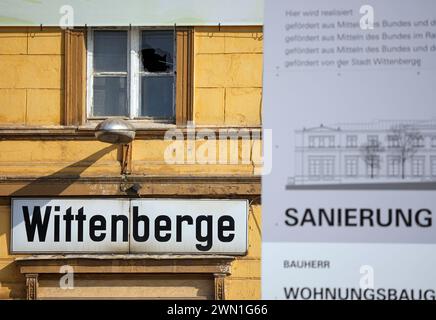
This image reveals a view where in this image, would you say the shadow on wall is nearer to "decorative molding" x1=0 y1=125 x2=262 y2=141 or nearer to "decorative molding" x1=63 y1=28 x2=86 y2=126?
"decorative molding" x1=0 y1=125 x2=262 y2=141

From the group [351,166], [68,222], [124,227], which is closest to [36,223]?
[68,222]

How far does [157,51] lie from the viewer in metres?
4.65

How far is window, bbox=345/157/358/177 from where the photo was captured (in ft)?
10.5

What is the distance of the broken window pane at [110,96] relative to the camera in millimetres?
4621

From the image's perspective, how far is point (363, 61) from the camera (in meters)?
3.23

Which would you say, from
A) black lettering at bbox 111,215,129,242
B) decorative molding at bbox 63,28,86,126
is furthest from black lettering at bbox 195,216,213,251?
decorative molding at bbox 63,28,86,126

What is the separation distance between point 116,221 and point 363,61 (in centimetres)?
179

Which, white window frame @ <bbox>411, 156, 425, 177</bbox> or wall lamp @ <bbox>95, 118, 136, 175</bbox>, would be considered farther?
wall lamp @ <bbox>95, 118, 136, 175</bbox>

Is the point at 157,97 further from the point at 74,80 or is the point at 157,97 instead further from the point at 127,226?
the point at 127,226

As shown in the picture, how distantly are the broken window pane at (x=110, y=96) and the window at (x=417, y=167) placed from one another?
6.26 ft

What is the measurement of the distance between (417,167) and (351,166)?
0.82ft

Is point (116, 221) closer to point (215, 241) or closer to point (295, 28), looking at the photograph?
→ point (215, 241)

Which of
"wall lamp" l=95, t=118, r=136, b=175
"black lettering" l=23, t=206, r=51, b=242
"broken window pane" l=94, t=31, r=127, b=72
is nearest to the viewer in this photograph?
"wall lamp" l=95, t=118, r=136, b=175
